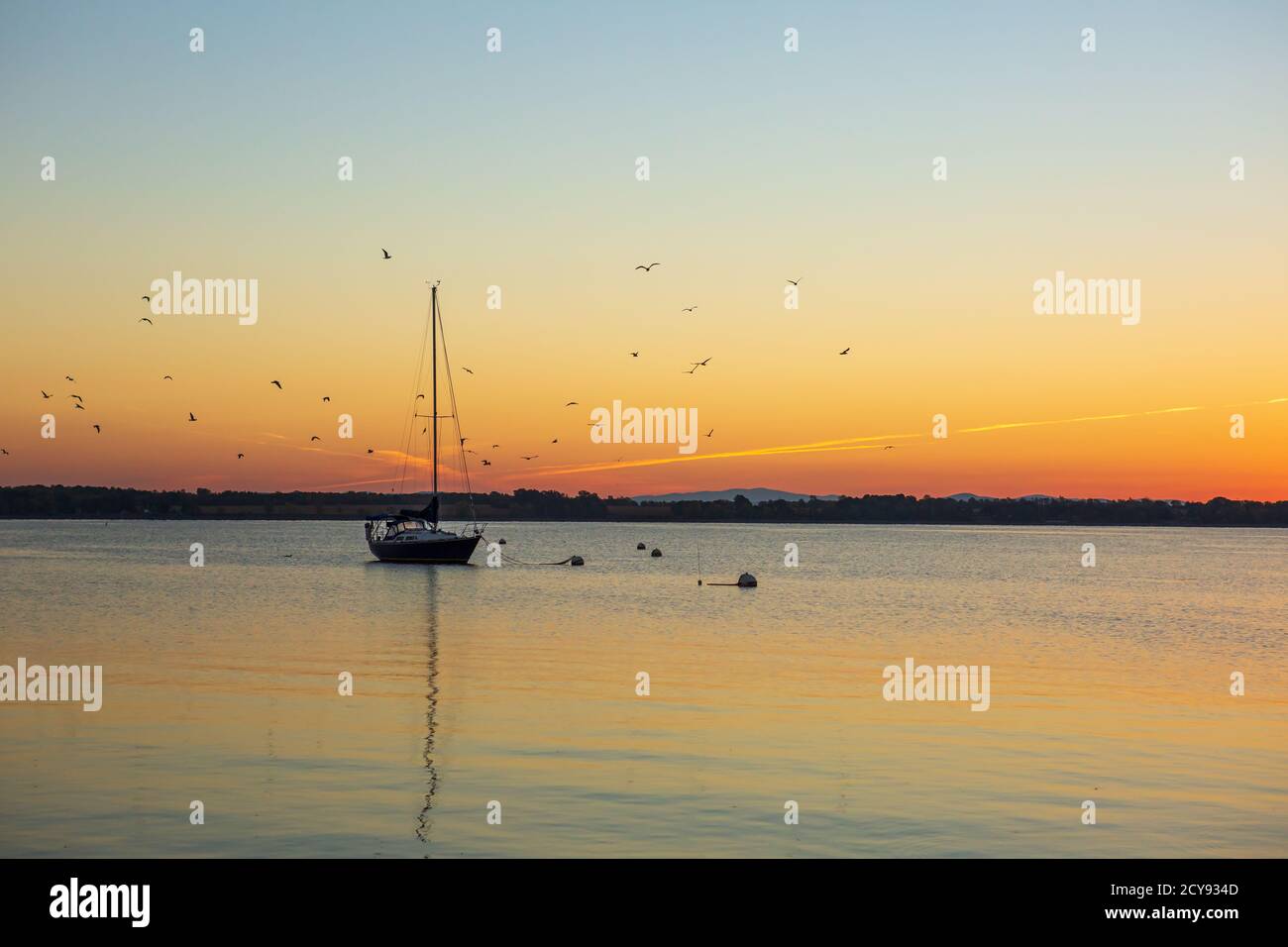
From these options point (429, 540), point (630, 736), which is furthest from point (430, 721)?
point (429, 540)

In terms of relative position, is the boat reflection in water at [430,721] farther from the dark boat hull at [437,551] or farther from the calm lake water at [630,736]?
the dark boat hull at [437,551]

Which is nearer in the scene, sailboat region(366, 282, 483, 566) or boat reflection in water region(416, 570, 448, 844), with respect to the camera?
boat reflection in water region(416, 570, 448, 844)

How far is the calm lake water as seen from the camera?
18.7m

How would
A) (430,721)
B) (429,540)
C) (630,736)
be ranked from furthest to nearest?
(429,540)
(430,721)
(630,736)

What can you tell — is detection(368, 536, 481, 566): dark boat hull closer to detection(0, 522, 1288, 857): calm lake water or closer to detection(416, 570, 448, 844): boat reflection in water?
detection(0, 522, 1288, 857): calm lake water

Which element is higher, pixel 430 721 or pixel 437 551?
pixel 437 551

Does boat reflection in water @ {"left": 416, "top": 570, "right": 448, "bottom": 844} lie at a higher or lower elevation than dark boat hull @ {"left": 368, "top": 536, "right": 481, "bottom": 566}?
lower

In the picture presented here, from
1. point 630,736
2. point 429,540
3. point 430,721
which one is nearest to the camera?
point 630,736

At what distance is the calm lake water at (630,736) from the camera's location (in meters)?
18.7

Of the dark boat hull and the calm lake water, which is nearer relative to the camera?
the calm lake water

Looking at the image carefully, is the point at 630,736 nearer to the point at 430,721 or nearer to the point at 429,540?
the point at 430,721

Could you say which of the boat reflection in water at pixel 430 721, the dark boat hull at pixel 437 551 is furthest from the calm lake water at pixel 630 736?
the dark boat hull at pixel 437 551

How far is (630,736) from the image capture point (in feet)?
88.1

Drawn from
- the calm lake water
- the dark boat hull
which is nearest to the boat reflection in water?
the calm lake water
